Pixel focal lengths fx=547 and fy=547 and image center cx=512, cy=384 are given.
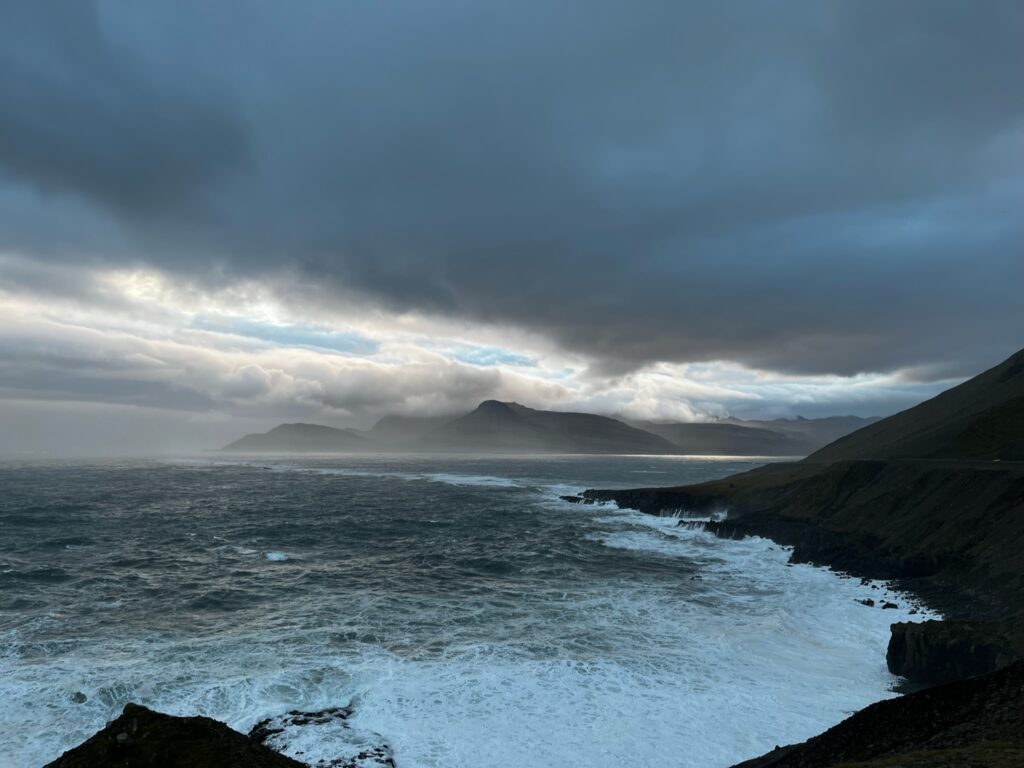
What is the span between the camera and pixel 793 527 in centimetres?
5822

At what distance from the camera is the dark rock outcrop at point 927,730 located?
461 inches

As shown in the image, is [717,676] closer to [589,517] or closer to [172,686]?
[172,686]

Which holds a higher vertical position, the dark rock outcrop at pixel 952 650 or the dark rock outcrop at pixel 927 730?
the dark rock outcrop at pixel 927 730

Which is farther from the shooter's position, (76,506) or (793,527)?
(76,506)

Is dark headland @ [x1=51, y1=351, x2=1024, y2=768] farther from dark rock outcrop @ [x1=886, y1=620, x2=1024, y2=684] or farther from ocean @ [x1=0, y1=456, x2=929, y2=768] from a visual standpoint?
ocean @ [x1=0, y1=456, x2=929, y2=768]

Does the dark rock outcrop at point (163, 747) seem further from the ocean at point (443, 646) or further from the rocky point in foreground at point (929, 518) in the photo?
the rocky point in foreground at point (929, 518)

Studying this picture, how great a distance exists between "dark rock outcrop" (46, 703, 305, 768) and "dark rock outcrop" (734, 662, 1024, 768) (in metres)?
12.2

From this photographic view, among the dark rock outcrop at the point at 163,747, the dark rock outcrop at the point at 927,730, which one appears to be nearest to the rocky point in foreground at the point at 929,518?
the dark rock outcrop at the point at 927,730

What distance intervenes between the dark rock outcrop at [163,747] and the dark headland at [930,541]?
12596 mm

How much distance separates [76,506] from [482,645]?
8243 centimetres

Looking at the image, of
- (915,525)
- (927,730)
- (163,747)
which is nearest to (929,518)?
(915,525)

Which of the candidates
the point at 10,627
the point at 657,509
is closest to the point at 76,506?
the point at 10,627

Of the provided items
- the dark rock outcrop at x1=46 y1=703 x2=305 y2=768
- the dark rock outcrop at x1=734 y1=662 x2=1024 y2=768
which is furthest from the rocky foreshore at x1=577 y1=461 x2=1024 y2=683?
the dark rock outcrop at x1=46 y1=703 x2=305 y2=768

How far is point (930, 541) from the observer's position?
41406 millimetres
